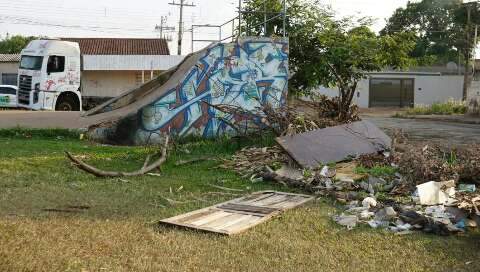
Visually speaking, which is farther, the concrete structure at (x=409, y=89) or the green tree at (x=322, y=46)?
the concrete structure at (x=409, y=89)

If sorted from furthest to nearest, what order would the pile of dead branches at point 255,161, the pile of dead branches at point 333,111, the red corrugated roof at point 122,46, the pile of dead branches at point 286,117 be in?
the red corrugated roof at point 122,46
the pile of dead branches at point 333,111
the pile of dead branches at point 286,117
the pile of dead branches at point 255,161

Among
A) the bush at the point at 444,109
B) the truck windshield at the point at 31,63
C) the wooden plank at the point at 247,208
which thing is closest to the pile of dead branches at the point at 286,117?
the wooden plank at the point at 247,208

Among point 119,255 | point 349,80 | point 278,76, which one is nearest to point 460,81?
point 349,80

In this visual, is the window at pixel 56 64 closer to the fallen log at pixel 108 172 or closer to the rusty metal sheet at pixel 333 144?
the fallen log at pixel 108 172

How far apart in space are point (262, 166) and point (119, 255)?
5553mm

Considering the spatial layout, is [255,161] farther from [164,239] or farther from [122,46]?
[122,46]

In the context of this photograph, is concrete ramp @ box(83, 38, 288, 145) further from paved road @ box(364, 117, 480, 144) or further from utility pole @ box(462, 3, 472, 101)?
utility pole @ box(462, 3, 472, 101)

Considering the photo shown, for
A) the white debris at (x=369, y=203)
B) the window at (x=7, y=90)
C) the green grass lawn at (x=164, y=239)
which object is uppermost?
the window at (x=7, y=90)

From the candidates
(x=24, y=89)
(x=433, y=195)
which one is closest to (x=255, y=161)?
(x=433, y=195)

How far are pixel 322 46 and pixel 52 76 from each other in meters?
14.1

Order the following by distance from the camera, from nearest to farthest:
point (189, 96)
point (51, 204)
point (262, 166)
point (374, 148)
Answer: point (51, 204)
point (262, 166)
point (374, 148)
point (189, 96)

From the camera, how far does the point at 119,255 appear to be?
505cm

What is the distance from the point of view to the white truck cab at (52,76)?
2669cm

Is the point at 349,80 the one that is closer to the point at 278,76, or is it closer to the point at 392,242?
the point at 278,76
